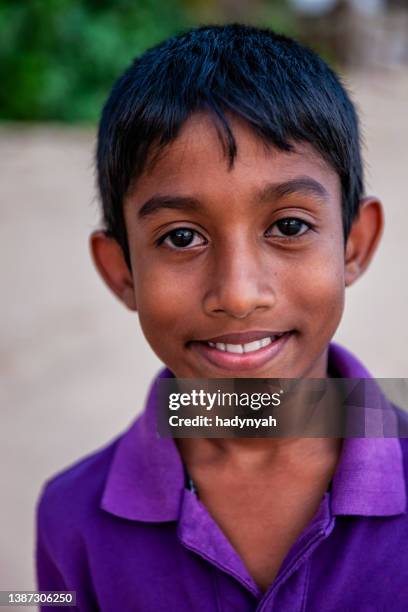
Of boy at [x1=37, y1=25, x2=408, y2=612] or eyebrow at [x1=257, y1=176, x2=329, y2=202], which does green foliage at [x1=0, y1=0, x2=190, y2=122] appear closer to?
boy at [x1=37, y1=25, x2=408, y2=612]

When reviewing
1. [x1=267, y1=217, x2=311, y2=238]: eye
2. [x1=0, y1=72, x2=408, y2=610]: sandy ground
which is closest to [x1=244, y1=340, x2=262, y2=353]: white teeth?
[x1=267, y1=217, x2=311, y2=238]: eye

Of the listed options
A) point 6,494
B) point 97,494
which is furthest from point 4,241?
point 97,494

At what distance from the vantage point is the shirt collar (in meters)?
1.10

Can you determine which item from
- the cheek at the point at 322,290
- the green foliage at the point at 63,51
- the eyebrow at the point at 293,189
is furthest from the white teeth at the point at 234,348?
the green foliage at the point at 63,51

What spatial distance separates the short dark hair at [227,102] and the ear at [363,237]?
25 millimetres

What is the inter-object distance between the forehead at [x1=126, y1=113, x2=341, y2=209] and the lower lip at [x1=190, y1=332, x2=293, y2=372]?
0.73 ft

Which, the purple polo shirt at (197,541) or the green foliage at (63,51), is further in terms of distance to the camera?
the green foliage at (63,51)

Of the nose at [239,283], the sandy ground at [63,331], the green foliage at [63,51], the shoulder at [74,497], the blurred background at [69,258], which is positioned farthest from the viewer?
the green foliage at [63,51]

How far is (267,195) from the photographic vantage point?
1036 mm

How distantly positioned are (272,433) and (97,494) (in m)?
0.31

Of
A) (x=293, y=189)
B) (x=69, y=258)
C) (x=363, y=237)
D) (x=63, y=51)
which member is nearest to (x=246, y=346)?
(x=293, y=189)

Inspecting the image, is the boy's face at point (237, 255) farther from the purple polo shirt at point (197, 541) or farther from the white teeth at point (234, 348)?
the purple polo shirt at point (197, 541)

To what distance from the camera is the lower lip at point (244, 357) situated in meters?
1.09

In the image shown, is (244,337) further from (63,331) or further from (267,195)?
(63,331)
